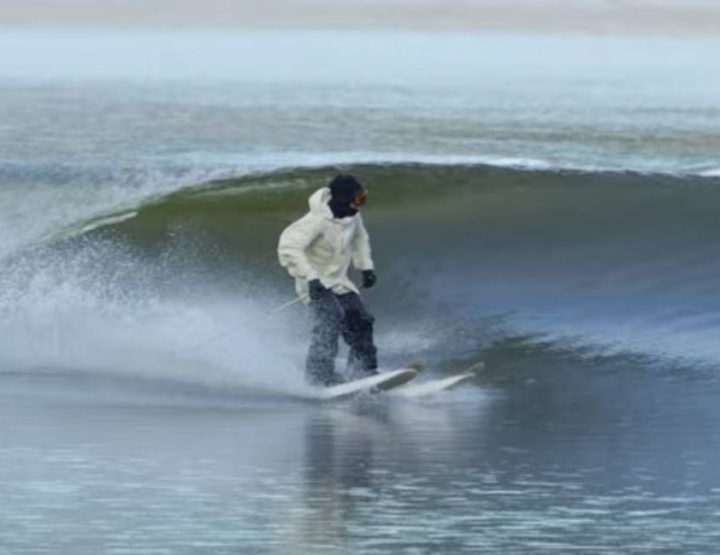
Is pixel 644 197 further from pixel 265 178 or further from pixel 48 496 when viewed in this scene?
pixel 48 496

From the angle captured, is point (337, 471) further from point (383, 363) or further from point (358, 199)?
point (383, 363)

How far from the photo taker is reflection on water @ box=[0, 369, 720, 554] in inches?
503

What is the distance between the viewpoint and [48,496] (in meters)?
13.6

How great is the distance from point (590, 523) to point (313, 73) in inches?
3139

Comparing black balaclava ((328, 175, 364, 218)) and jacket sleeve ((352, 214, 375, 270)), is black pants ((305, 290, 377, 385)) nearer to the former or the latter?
jacket sleeve ((352, 214, 375, 270))

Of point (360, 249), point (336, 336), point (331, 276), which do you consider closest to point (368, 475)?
point (336, 336)

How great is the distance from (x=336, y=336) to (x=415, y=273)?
5353mm

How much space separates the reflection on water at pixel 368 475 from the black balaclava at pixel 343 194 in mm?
1211

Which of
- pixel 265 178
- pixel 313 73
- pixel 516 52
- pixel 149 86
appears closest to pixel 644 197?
pixel 265 178

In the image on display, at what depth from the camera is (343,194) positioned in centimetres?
1762

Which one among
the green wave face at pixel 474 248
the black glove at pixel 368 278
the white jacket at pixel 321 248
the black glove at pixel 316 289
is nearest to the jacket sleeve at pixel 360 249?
the white jacket at pixel 321 248

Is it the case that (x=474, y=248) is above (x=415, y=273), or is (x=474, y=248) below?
above

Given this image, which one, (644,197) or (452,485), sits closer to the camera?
(452,485)

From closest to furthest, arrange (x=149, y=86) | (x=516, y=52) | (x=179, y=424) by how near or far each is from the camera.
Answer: (x=179, y=424) < (x=149, y=86) < (x=516, y=52)
